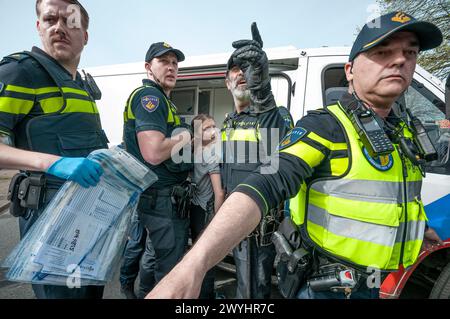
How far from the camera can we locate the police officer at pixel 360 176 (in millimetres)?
1004

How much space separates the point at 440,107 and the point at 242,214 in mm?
2246

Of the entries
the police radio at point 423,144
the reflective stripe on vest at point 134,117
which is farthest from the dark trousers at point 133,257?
the police radio at point 423,144

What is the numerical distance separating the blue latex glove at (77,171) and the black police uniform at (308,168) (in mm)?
753

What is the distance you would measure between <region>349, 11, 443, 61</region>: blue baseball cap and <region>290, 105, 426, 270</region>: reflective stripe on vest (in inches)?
13.6

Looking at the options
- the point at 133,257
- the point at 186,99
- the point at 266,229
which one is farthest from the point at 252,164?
the point at 186,99

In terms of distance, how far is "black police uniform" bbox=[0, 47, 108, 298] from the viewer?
1227 millimetres

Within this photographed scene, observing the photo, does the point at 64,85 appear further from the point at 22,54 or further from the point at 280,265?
the point at 280,265

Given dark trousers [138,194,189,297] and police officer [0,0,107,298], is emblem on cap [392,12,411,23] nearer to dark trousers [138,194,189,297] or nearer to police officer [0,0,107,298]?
police officer [0,0,107,298]

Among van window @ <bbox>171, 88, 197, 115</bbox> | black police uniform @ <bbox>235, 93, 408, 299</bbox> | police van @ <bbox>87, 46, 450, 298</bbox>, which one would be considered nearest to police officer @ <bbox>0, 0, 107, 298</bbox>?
black police uniform @ <bbox>235, 93, 408, 299</bbox>

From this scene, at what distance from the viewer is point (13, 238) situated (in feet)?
13.5

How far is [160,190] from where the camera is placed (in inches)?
81.5

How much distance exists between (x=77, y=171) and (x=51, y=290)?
0.59m

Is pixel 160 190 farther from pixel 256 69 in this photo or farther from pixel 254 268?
pixel 256 69

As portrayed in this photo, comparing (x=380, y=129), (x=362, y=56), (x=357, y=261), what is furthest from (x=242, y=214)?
(x=362, y=56)
